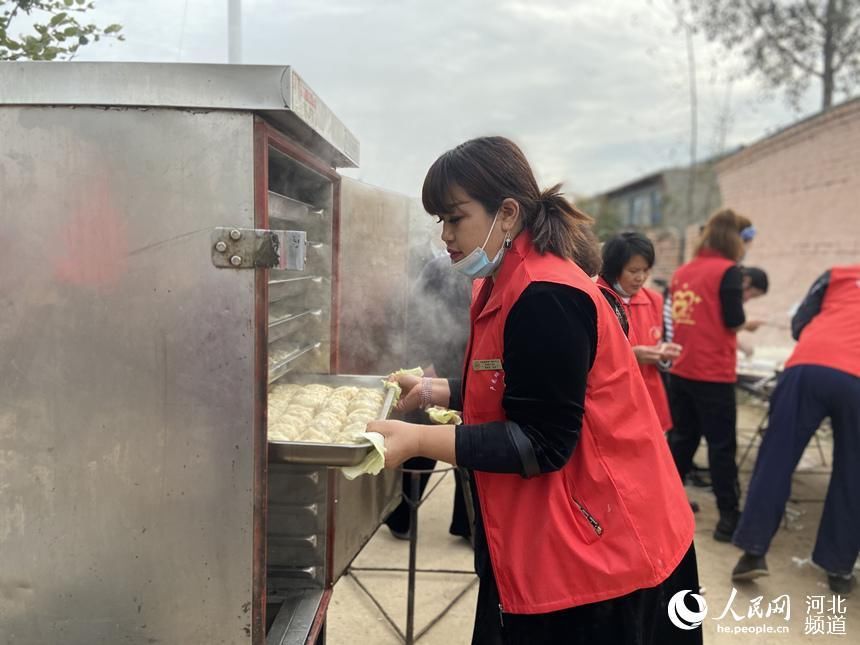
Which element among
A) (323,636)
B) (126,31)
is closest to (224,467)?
(323,636)

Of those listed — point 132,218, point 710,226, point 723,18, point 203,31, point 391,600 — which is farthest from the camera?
point 723,18

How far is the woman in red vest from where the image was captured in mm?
1489

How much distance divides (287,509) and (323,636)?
2.26 feet

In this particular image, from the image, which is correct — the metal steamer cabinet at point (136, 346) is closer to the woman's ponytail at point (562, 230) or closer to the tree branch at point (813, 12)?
the woman's ponytail at point (562, 230)

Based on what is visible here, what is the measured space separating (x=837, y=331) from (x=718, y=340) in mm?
786

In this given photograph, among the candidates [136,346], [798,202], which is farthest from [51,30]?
[798,202]

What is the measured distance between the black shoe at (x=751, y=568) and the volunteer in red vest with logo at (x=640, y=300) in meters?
0.92

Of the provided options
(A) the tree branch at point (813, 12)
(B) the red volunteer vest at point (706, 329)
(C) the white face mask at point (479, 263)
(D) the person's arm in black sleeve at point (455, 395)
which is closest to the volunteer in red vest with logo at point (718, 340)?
(B) the red volunteer vest at point (706, 329)

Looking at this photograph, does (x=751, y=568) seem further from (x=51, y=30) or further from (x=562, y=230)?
(x=51, y=30)

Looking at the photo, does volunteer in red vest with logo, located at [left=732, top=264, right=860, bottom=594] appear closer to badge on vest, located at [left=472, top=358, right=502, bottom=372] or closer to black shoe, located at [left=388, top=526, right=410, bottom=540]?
black shoe, located at [left=388, top=526, right=410, bottom=540]

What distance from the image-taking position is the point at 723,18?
1266cm

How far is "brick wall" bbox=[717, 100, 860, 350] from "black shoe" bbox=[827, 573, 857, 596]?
4.59 m

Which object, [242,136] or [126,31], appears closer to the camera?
[242,136]

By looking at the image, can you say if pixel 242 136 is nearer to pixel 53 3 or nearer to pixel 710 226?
pixel 53 3
